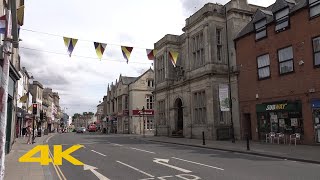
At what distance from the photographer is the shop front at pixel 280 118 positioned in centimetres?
2309

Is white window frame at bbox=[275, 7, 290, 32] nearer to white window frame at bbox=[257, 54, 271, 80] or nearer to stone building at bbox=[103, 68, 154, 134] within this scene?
white window frame at bbox=[257, 54, 271, 80]

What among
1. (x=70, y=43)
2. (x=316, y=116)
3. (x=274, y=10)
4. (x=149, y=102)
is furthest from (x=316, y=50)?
(x=149, y=102)

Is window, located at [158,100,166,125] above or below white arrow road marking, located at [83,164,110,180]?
above

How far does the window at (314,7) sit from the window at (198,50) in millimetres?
12829

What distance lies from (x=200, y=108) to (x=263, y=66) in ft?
29.7

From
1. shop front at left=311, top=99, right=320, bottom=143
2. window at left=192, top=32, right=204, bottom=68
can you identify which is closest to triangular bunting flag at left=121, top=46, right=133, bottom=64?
window at left=192, top=32, right=204, bottom=68

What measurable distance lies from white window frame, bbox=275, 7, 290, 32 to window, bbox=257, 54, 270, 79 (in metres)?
2.48

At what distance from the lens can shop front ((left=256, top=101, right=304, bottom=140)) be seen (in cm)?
2309

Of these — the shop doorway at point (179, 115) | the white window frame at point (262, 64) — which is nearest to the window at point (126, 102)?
the shop doorway at point (179, 115)

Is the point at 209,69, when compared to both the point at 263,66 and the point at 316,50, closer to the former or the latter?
the point at 263,66

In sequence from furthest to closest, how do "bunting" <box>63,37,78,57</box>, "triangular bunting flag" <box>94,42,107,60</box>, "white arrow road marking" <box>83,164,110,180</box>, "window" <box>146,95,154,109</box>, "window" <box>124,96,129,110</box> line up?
"window" <box>124,96,129,110</box> < "window" <box>146,95,154,109</box> < "triangular bunting flag" <box>94,42,107,60</box> < "bunting" <box>63,37,78,57</box> < "white arrow road marking" <box>83,164,110,180</box>

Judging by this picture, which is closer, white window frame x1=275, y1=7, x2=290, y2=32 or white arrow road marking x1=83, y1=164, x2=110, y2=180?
white arrow road marking x1=83, y1=164, x2=110, y2=180

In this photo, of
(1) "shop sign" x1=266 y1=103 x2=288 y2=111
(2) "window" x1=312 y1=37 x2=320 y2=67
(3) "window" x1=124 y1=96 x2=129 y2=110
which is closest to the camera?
(2) "window" x1=312 y1=37 x2=320 y2=67

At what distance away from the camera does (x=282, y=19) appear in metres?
25.0
